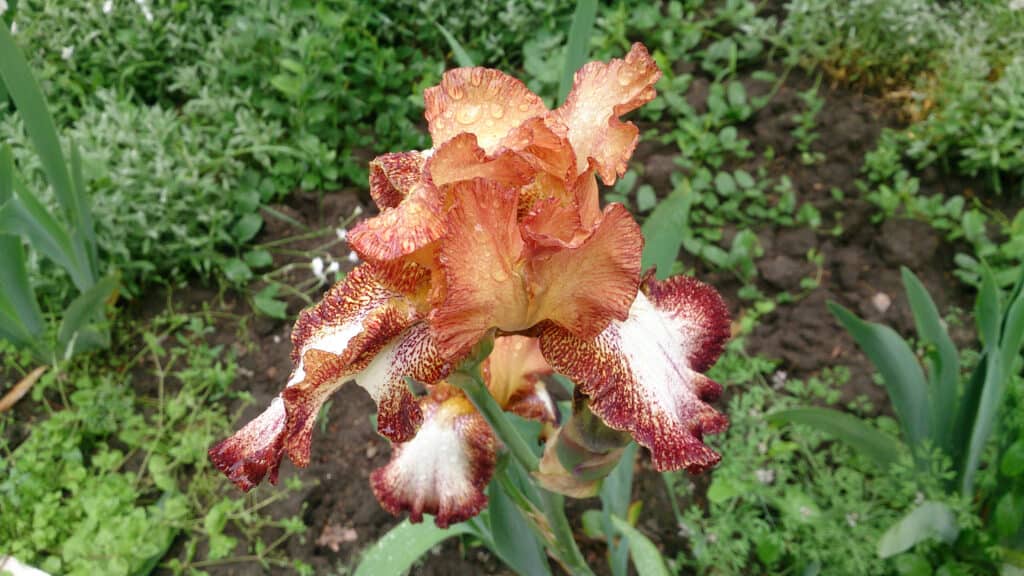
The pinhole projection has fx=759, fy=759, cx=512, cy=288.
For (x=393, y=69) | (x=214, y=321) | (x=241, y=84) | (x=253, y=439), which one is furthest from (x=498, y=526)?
(x=241, y=84)

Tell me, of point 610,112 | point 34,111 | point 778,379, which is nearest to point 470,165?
point 610,112

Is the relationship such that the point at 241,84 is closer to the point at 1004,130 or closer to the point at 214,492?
the point at 214,492

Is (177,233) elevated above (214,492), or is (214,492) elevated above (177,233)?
(177,233)

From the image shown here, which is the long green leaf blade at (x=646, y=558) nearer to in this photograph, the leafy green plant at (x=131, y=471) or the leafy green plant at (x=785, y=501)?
the leafy green plant at (x=785, y=501)

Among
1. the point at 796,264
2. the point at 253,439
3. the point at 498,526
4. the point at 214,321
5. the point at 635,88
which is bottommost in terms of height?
the point at 796,264

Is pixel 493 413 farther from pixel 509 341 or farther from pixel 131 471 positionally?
pixel 131 471

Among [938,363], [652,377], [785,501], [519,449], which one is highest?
[652,377]

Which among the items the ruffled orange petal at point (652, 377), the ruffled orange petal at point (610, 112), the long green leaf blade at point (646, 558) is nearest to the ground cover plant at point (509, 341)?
the long green leaf blade at point (646, 558)
